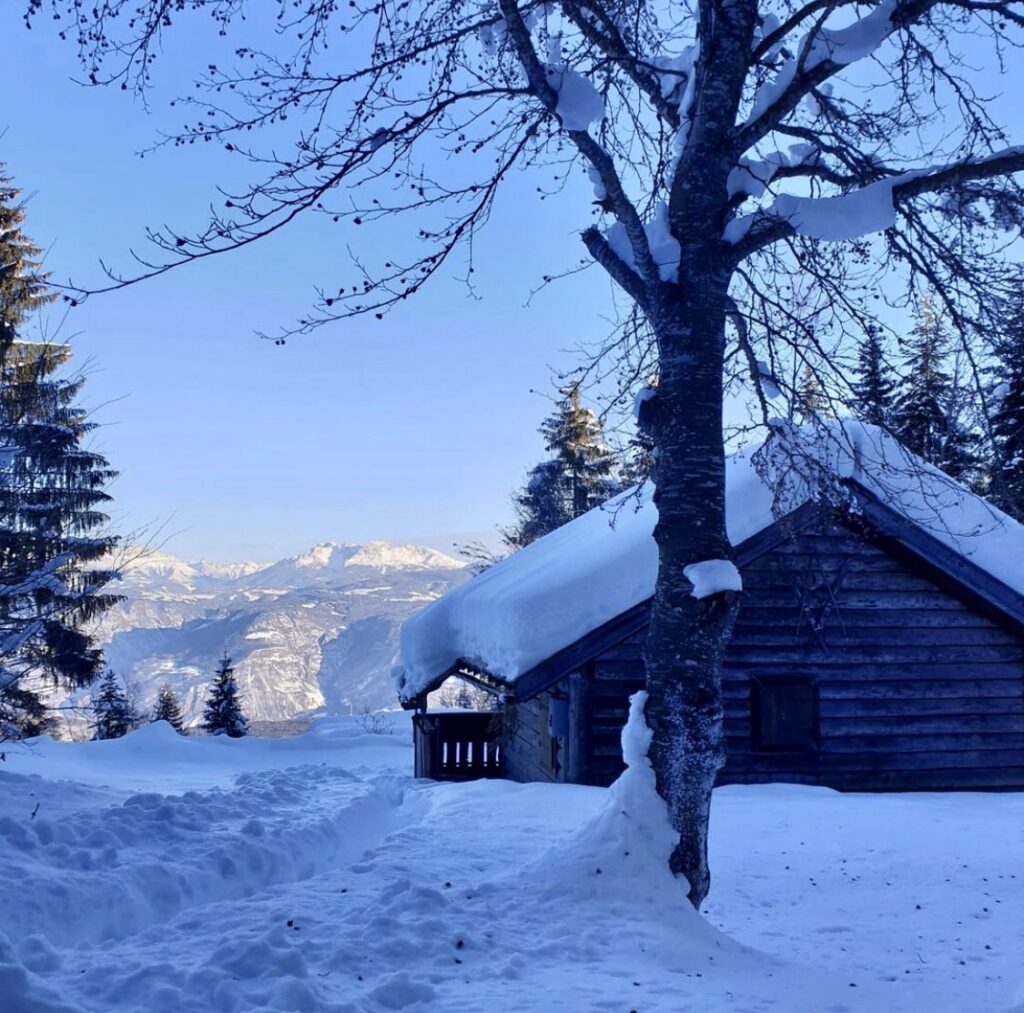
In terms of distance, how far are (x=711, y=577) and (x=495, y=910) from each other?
7.72 feet

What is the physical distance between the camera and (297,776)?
42.0ft

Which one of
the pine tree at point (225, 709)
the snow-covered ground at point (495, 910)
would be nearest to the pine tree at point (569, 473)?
the pine tree at point (225, 709)

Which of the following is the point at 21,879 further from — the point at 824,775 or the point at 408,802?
the point at 824,775

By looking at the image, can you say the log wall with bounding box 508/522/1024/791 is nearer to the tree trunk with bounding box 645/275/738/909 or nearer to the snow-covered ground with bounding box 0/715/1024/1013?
the snow-covered ground with bounding box 0/715/1024/1013

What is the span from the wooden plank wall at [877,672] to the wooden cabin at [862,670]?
15 mm

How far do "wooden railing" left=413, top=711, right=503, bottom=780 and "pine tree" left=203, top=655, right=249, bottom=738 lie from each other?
14.8 m

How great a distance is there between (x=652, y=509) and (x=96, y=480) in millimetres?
13190

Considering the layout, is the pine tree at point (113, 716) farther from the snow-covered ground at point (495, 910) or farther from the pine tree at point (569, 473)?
the snow-covered ground at point (495, 910)

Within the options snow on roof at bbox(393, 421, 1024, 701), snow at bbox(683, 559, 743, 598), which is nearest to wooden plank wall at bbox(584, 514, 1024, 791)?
snow on roof at bbox(393, 421, 1024, 701)

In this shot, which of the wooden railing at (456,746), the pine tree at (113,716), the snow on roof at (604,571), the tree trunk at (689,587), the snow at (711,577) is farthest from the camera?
the pine tree at (113,716)

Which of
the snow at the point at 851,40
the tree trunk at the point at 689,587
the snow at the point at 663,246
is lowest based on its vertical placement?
the tree trunk at the point at 689,587

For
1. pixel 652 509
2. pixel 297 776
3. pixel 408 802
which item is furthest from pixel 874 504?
pixel 297 776

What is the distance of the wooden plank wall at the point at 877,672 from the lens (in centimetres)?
1230

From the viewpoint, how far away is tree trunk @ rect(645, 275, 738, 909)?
555cm
